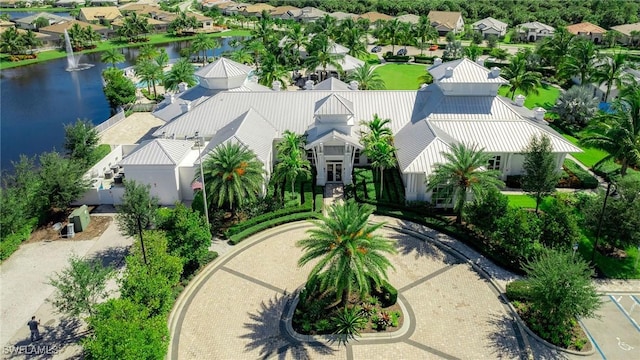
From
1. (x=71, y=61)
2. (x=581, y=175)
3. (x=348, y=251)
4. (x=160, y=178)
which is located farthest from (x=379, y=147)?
(x=71, y=61)

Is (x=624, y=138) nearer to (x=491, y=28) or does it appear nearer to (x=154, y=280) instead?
(x=154, y=280)

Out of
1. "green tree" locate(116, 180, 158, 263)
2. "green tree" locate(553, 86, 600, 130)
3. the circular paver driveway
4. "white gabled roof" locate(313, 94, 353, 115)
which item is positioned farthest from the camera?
"green tree" locate(553, 86, 600, 130)

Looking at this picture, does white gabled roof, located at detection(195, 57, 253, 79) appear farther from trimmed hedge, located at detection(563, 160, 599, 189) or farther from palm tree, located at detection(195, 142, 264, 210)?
trimmed hedge, located at detection(563, 160, 599, 189)

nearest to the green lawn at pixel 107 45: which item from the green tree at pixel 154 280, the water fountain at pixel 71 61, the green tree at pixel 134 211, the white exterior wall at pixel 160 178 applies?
the water fountain at pixel 71 61

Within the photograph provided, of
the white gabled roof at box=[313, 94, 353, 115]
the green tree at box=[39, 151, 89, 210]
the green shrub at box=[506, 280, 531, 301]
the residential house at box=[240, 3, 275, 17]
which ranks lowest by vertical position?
the green shrub at box=[506, 280, 531, 301]

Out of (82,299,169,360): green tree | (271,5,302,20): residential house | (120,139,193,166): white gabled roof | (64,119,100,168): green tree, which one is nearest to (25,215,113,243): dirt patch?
(120,139,193,166): white gabled roof

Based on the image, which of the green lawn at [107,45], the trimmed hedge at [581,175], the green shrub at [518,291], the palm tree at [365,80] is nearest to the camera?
the green shrub at [518,291]

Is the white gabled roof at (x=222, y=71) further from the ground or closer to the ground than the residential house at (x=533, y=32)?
closer to the ground

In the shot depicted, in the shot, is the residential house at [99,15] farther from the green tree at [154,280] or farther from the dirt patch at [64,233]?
the green tree at [154,280]
